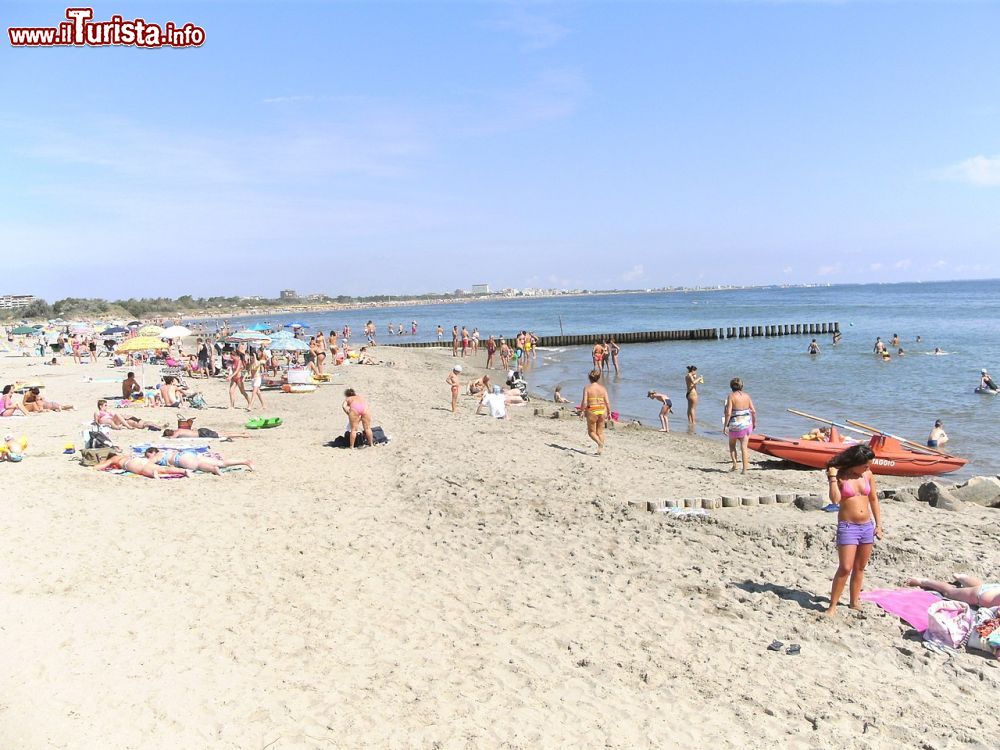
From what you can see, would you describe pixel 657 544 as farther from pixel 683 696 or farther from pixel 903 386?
pixel 903 386

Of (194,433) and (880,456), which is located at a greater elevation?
(194,433)

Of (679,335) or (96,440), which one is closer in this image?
(96,440)

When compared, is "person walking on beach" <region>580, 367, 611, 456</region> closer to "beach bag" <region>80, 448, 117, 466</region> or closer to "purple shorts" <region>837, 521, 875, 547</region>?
"purple shorts" <region>837, 521, 875, 547</region>

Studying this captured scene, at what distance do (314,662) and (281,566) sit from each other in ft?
5.99

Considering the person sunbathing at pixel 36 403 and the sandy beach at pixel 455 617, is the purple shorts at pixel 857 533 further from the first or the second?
the person sunbathing at pixel 36 403

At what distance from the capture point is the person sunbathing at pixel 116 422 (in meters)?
12.8

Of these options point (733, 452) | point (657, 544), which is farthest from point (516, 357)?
point (657, 544)

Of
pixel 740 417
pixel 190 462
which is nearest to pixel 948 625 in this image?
pixel 740 417

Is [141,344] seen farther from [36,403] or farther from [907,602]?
[907,602]

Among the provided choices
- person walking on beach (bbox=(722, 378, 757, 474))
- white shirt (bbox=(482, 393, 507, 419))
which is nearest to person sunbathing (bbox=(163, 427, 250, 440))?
white shirt (bbox=(482, 393, 507, 419))

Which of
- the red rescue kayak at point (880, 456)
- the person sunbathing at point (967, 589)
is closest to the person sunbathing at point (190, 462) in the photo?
the red rescue kayak at point (880, 456)

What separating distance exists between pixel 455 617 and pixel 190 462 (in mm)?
6004

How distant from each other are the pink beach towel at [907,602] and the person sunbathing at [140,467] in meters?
8.59

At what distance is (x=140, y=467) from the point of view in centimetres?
954
